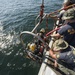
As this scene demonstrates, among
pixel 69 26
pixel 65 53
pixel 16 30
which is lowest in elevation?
pixel 16 30

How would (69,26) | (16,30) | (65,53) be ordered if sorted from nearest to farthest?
1. (65,53)
2. (69,26)
3. (16,30)

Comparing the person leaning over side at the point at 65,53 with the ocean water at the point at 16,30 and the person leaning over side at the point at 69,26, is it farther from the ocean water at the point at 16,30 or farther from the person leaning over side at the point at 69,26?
the ocean water at the point at 16,30

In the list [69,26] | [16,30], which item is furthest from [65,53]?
[16,30]

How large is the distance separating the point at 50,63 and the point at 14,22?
34.3ft

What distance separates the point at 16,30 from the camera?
47.1ft

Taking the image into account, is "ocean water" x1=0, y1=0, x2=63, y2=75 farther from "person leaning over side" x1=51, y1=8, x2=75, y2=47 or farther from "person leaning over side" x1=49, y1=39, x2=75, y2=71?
"person leaning over side" x1=49, y1=39, x2=75, y2=71

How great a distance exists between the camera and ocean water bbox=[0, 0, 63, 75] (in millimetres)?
9658

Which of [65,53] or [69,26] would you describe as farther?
[69,26]

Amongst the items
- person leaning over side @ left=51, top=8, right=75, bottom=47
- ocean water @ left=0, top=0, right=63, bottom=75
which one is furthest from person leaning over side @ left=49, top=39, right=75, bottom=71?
ocean water @ left=0, top=0, right=63, bottom=75

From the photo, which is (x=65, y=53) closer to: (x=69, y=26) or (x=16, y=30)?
(x=69, y=26)

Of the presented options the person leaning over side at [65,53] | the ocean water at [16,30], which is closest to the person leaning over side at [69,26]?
the person leaning over side at [65,53]

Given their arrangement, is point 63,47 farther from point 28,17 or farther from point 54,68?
point 28,17

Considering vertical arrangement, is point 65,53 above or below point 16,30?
above

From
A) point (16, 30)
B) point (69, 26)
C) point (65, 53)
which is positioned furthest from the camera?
point (16, 30)
